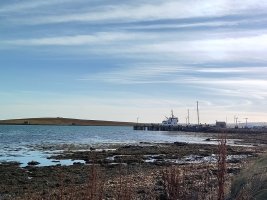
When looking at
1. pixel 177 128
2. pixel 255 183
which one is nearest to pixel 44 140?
pixel 255 183

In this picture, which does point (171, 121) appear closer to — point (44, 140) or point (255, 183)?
point (44, 140)

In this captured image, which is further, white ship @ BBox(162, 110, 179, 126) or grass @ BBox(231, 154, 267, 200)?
white ship @ BBox(162, 110, 179, 126)

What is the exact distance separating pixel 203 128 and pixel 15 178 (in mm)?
128671

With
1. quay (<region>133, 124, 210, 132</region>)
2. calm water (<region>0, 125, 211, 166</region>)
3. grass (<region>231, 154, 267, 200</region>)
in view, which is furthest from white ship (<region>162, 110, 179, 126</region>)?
grass (<region>231, 154, 267, 200</region>)

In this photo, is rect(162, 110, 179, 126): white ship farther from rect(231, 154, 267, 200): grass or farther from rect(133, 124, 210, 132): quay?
rect(231, 154, 267, 200): grass

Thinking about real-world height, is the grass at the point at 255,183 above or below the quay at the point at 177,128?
below

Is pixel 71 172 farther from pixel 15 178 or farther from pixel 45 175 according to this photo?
pixel 15 178

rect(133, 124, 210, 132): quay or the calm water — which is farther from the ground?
rect(133, 124, 210, 132): quay

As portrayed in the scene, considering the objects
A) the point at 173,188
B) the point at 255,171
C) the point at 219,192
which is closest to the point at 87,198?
the point at 173,188

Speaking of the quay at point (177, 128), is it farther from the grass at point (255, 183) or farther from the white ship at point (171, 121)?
the grass at point (255, 183)

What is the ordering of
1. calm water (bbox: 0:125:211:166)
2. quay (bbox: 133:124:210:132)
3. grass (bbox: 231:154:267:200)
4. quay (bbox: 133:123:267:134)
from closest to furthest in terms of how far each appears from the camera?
grass (bbox: 231:154:267:200)
calm water (bbox: 0:125:211:166)
quay (bbox: 133:123:267:134)
quay (bbox: 133:124:210:132)

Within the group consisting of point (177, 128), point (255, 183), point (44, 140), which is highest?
point (177, 128)

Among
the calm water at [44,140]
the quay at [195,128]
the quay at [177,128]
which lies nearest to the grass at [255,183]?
the calm water at [44,140]

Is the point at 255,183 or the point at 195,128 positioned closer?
the point at 255,183
